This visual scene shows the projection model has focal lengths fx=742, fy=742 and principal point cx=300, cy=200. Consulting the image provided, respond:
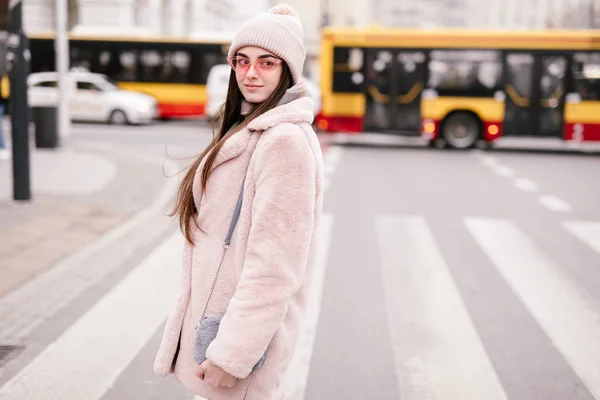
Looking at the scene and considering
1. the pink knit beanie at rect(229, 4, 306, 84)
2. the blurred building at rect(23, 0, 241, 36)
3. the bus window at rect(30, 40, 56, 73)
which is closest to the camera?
the pink knit beanie at rect(229, 4, 306, 84)

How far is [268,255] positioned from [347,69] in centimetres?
1693

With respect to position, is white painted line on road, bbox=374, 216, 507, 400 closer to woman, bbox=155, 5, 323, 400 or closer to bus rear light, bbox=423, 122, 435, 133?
woman, bbox=155, 5, 323, 400

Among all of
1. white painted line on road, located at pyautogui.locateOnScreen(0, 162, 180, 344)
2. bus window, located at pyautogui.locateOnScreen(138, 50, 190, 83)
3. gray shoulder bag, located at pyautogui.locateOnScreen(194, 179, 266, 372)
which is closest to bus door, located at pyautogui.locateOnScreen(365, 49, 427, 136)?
bus window, located at pyautogui.locateOnScreen(138, 50, 190, 83)

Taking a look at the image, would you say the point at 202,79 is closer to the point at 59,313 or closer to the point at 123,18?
the point at 123,18

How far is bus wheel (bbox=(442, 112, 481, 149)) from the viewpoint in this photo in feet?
60.1

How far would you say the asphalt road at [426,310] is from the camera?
4168 millimetres

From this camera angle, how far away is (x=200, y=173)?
2314mm

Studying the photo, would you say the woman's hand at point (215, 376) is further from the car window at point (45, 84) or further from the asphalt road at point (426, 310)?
the car window at point (45, 84)

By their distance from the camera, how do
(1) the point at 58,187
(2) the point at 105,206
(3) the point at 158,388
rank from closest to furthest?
(3) the point at 158,388, (2) the point at 105,206, (1) the point at 58,187

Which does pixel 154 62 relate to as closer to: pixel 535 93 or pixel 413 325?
pixel 535 93

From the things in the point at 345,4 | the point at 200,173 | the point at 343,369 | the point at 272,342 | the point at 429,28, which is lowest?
the point at 343,369

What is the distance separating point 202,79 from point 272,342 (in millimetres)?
23141

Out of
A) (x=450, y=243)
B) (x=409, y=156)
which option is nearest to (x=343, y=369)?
(x=450, y=243)

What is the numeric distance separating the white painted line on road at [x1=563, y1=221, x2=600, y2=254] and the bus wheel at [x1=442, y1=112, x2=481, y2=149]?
9061mm
